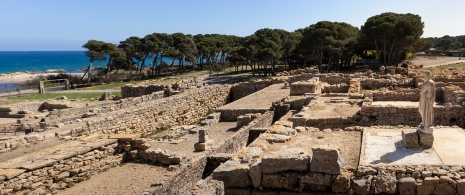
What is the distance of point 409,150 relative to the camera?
8.05 meters

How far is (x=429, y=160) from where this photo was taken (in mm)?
7344

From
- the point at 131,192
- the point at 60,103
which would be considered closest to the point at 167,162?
the point at 131,192

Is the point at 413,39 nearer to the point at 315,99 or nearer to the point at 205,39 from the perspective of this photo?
the point at 315,99

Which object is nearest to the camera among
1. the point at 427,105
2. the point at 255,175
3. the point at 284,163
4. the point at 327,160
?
the point at 327,160

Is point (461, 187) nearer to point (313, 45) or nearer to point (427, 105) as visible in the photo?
point (427, 105)

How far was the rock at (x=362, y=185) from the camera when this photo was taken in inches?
260

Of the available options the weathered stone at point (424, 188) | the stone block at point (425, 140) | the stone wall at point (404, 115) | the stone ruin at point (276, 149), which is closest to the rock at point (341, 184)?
the stone ruin at point (276, 149)

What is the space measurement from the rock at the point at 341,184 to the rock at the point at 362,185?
0.42ft

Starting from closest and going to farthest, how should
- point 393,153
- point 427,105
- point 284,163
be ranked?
point 284,163, point 393,153, point 427,105

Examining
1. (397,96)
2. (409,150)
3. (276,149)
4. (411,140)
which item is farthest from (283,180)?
(397,96)

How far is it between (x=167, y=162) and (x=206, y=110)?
13270 mm

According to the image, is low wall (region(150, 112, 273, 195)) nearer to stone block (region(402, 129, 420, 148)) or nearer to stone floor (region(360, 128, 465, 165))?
stone floor (region(360, 128, 465, 165))

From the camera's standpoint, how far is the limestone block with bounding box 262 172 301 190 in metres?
6.92

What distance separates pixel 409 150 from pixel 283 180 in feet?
9.62
